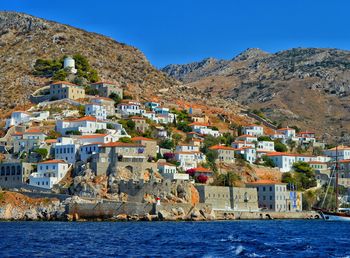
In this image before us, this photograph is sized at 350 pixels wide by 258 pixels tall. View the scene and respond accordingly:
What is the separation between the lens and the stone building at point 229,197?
9194 centimetres

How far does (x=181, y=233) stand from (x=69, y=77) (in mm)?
73146

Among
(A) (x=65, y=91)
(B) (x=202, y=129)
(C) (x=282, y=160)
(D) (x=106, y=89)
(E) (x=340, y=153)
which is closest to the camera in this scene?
(C) (x=282, y=160)

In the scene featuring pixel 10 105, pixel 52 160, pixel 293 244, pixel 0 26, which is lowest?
pixel 293 244

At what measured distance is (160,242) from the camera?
55094mm

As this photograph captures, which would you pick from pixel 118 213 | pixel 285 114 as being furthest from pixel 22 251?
pixel 285 114

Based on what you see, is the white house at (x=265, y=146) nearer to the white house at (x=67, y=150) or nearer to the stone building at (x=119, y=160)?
the stone building at (x=119, y=160)

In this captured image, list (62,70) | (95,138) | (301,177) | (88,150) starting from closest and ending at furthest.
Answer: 1. (88,150)
2. (95,138)
3. (301,177)
4. (62,70)

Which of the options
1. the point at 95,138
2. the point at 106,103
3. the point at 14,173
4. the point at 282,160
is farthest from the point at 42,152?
the point at 282,160

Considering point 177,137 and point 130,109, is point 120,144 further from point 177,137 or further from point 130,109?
point 130,109

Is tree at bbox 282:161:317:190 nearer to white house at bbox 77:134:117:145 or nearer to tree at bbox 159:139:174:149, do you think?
tree at bbox 159:139:174:149

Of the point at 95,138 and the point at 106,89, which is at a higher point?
the point at 106,89

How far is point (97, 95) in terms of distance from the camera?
126 m

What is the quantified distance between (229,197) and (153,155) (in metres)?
11.2

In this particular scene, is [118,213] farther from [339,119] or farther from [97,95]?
[339,119]
